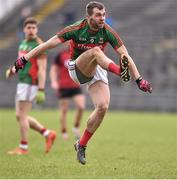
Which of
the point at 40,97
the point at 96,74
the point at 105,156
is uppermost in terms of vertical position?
the point at 96,74

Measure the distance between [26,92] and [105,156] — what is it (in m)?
1.66

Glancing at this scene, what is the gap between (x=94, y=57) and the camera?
817 cm

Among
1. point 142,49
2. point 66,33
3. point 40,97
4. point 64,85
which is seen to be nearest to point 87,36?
point 66,33

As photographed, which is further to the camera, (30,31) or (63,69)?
(63,69)

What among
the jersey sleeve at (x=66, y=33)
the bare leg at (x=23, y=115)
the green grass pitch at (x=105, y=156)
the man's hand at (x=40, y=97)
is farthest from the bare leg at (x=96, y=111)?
the bare leg at (x=23, y=115)

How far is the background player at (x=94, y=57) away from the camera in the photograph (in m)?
7.95

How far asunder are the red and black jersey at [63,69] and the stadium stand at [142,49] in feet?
23.6

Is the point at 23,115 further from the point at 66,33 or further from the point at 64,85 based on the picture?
the point at 64,85

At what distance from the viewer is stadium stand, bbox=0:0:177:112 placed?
2458cm

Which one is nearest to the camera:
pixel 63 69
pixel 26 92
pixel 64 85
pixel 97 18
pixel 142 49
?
pixel 97 18

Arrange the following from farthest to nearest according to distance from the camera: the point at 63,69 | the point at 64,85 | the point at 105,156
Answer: the point at 63,69 → the point at 64,85 → the point at 105,156

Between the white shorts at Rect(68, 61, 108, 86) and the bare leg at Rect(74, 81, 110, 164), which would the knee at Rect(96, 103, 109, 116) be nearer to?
the bare leg at Rect(74, 81, 110, 164)

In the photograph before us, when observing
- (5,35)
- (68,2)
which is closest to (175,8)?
(68,2)

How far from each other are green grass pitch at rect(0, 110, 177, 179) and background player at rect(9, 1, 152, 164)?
1.86 feet
